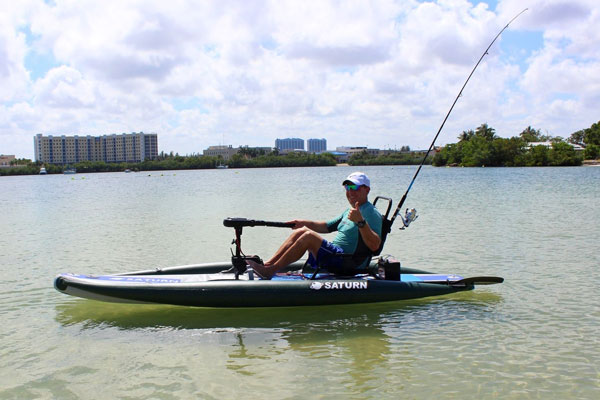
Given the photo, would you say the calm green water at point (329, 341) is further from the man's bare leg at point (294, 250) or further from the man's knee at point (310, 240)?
the man's knee at point (310, 240)

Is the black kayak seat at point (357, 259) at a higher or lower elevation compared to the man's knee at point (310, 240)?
lower

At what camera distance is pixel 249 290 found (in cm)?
707

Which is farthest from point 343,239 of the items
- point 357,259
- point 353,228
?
point 357,259

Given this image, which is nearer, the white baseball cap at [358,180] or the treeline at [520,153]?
the white baseball cap at [358,180]

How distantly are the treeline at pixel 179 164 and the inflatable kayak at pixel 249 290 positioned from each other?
465 feet

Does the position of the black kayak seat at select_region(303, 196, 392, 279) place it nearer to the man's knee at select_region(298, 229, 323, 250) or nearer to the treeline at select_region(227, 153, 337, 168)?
the man's knee at select_region(298, 229, 323, 250)

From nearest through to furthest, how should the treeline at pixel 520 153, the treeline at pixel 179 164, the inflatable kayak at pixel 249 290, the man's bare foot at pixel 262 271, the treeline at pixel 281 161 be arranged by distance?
the inflatable kayak at pixel 249 290
the man's bare foot at pixel 262 271
the treeline at pixel 520 153
the treeline at pixel 179 164
the treeline at pixel 281 161

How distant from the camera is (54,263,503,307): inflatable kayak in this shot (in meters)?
7.07

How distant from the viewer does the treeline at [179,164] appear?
5664 inches

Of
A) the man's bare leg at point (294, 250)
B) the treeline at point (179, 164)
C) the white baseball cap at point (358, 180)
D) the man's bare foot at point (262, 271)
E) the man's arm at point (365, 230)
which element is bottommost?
the man's bare foot at point (262, 271)

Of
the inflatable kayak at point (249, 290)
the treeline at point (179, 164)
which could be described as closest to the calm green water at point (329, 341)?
the inflatable kayak at point (249, 290)

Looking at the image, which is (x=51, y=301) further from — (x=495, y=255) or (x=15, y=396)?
(x=495, y=255)

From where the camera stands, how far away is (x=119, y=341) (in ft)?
21.8

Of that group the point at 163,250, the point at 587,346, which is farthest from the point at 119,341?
the point at 163,250
